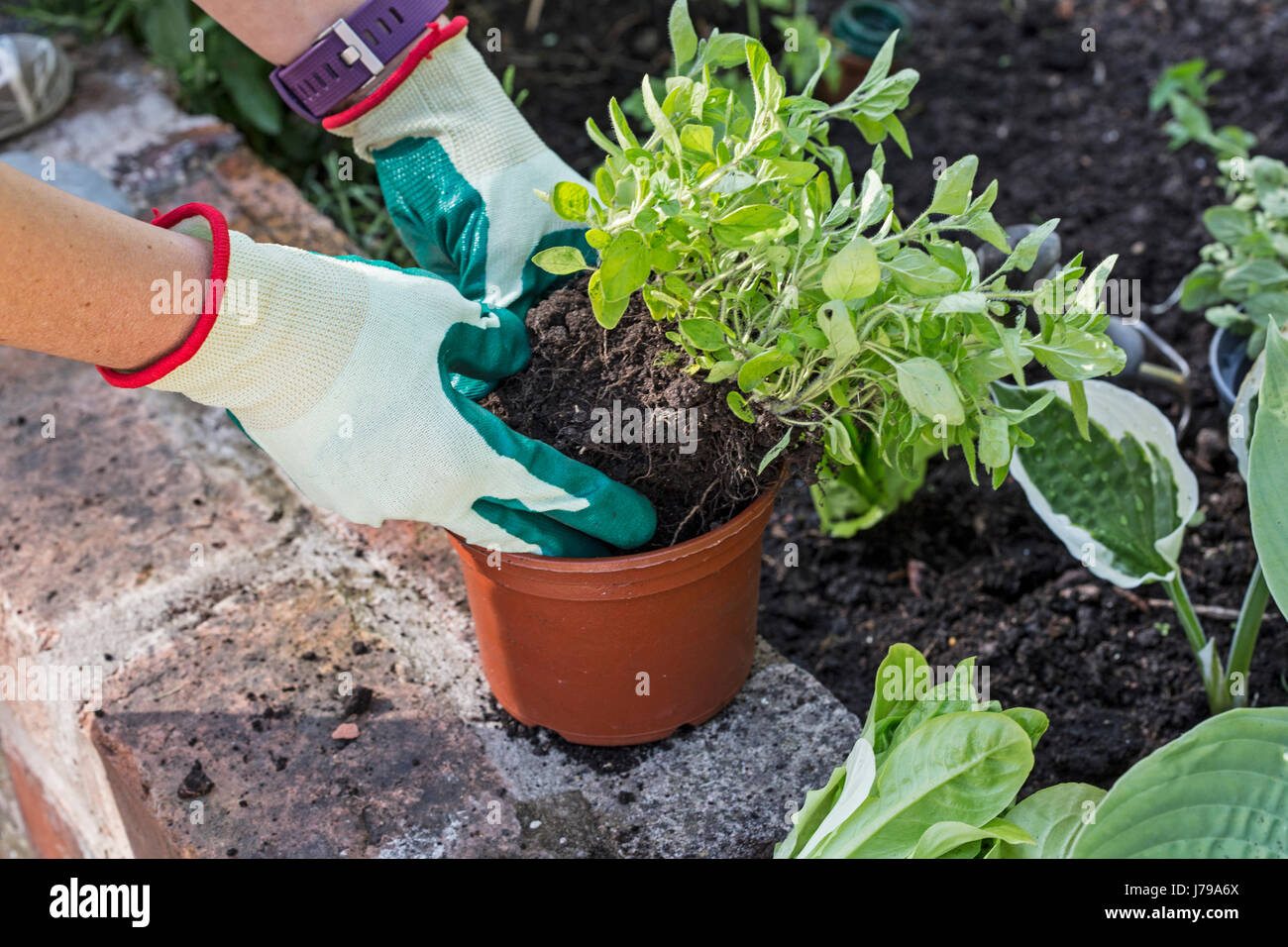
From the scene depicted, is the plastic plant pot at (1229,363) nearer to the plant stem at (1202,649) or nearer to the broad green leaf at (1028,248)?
the plant stem at (1202,649)

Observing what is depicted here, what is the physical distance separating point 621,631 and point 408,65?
2.26 ft

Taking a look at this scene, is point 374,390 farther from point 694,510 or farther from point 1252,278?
point 1252,278

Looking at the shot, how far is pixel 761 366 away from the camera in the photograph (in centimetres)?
100

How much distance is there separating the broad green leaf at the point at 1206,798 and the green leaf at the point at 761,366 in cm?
48

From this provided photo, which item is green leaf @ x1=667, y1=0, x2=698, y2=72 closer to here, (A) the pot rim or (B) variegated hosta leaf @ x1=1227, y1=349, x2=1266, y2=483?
(A) the pot rim

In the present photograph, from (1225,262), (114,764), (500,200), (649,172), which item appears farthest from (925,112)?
(114,764)

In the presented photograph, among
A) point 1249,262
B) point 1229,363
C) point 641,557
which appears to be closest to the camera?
point 641,557

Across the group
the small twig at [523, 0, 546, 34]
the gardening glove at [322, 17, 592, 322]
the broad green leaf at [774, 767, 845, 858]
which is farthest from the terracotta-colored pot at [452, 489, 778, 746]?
the small twig at [523, 0, 546, 34]

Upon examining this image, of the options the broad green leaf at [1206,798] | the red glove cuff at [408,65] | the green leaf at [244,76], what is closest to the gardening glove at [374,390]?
the red glove cuff at [408,65]

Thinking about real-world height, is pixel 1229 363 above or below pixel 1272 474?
below

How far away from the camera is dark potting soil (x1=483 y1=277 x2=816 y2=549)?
1.12 metres

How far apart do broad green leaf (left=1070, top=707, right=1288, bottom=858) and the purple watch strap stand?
1.11 meters

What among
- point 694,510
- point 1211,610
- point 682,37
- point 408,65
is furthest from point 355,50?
point 1211,610

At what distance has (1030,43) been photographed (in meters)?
2.76
